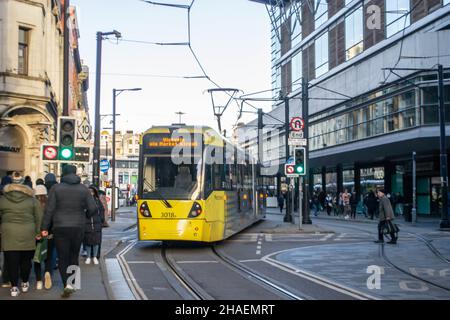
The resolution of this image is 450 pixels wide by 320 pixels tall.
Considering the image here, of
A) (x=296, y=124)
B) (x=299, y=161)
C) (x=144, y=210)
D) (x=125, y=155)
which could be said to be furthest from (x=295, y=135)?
(x=125, y=155)

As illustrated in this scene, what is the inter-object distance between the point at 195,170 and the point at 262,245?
4040 mm

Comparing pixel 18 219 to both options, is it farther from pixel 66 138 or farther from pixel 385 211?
pixel 385 211

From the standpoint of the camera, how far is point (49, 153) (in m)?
15.7

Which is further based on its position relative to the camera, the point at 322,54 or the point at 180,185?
the point at 322,54

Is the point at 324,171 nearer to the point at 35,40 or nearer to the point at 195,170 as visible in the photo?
the point at 35,40

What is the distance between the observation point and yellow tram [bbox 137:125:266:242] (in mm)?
16750

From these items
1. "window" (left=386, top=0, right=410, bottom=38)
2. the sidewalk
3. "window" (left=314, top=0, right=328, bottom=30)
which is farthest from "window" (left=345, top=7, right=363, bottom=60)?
the sidewalk

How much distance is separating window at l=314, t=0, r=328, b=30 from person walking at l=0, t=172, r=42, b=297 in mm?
44346

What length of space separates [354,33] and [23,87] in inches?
Result: 1080

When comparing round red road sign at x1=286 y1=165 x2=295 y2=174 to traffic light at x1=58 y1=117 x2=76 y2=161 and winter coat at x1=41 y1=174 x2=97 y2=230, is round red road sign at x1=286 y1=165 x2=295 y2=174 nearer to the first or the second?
traffic light at x1=58 y1=117 x2=76 y2=161

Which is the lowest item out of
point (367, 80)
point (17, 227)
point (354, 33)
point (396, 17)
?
point (17, 227)

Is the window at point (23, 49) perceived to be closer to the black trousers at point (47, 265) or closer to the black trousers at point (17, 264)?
the black trousers at point (47, 265)

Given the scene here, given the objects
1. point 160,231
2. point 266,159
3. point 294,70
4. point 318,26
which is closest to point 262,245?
point 160,231

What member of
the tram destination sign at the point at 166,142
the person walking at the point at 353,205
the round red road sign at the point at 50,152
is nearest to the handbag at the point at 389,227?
the tram destination sign at the point at 166,142
